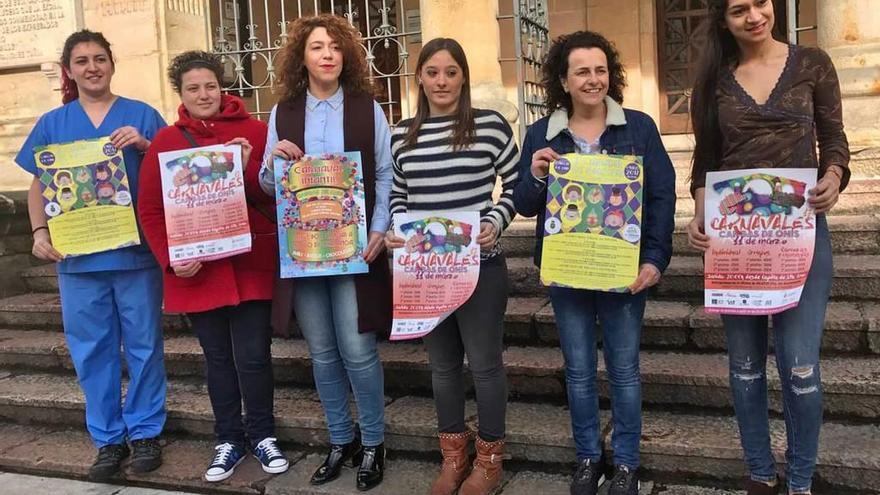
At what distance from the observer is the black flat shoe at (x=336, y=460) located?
3430 mm

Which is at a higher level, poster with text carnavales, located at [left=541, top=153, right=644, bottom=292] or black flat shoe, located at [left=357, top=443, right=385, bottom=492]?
poster with text carnavales, located at [left=541, top=153, right=644, bottom=292]

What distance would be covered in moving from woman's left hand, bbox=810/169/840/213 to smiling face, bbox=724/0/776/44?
20.2 inches

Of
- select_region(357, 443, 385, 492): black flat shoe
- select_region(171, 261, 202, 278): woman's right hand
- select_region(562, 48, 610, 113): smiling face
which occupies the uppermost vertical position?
select_region(562, 48, 610, 113): smiling face

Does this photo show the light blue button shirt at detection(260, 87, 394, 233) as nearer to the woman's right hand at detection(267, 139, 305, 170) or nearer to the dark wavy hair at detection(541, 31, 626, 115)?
the woman's right hand at detection(267, 139, 305, 170)

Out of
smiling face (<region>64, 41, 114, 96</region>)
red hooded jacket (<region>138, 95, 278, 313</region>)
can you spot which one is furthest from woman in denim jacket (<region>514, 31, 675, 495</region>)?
smiling face (<region>64, 41, 114, 96</region>)

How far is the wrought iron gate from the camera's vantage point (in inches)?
258

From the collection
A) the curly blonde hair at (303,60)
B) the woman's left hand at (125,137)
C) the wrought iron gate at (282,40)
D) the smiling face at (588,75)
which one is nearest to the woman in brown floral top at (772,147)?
the smiling face at (588,75)

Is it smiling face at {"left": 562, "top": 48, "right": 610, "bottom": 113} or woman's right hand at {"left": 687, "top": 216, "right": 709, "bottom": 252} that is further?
smiling face at {"left": 562, "top": 48, "right": 610, "bottom": 113}

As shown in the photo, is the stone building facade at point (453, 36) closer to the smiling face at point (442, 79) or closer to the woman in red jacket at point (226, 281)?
the woman in red jacket at point (226, 281)

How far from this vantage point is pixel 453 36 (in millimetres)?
5945

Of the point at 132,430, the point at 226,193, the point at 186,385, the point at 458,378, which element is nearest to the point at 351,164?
the point at 226,193

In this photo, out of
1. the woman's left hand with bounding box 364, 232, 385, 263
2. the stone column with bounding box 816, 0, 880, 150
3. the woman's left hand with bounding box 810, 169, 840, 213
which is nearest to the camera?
the woman's left hand with bounding box 810, 169, 840, 213

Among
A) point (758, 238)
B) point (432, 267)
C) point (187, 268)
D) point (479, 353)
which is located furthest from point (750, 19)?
point (187, 268)

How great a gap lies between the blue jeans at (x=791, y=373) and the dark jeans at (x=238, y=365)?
6.67 feet
